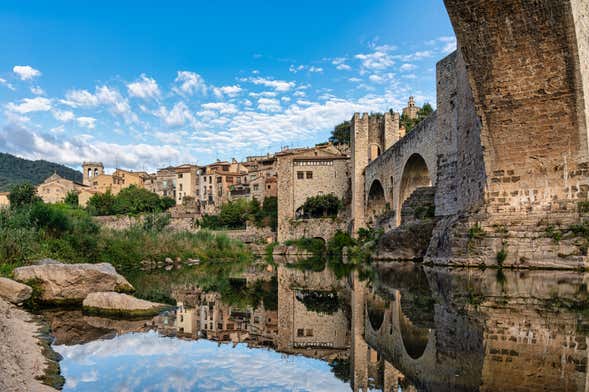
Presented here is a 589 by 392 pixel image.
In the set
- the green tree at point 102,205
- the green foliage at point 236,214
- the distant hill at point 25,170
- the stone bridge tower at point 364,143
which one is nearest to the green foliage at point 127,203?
the green tree at point 102,205

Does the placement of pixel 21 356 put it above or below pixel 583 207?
below

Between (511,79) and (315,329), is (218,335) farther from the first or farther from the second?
(511,79)

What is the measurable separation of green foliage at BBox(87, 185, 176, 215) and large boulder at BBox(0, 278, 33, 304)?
51.4 meters

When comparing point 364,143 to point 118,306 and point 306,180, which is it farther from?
point 118,306

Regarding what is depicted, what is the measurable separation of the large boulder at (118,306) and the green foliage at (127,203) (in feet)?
170

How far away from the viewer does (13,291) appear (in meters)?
8.14

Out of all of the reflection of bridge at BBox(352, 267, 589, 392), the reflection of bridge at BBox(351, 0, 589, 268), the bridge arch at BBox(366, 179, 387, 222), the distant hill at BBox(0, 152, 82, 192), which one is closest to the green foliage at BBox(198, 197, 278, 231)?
the bridge arch at BBox(366, 179, 387, 222)

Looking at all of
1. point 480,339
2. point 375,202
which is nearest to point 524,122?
point 480,339

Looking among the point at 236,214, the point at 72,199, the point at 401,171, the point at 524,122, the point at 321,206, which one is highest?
the point at 72,199

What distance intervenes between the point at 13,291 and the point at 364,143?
3098cm

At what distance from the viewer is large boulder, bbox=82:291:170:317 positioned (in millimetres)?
7674

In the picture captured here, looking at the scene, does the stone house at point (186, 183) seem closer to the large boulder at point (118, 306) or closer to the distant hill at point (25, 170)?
the distant hill at point (25, 170)

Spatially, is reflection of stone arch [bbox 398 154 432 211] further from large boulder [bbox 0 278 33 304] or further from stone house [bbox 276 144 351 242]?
large boulder [bbox 0 278 33 304]

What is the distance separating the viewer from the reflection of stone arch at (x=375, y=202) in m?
34.8
